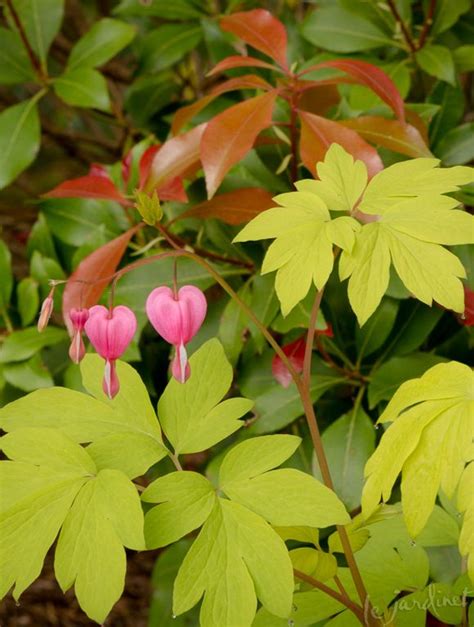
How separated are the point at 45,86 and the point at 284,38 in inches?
26.1

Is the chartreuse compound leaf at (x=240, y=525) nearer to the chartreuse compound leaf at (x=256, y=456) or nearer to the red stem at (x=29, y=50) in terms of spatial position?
the chartreuse compound leaf at (x=256, y=456)

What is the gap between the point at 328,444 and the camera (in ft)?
3.82

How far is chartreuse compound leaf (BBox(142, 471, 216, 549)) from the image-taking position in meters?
0.66

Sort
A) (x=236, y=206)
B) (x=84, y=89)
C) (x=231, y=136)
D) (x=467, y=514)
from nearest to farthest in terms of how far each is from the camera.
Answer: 1. (x=467, y=514)
2. (x=231, y=136)
3. (x=236, y=206)
4. (x=84, y=89)

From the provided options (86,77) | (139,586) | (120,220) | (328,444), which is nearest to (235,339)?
(328,444)

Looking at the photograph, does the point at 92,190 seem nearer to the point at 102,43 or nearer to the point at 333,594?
the point at 102,43

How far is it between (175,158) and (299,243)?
17.2 inches

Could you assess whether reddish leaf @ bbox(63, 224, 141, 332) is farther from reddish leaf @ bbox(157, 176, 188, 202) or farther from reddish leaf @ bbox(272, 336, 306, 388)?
reddish leaf @ bbox(272, 336, 306, 388)

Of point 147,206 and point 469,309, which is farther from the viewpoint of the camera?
point 469,309

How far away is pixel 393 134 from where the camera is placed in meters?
1.08

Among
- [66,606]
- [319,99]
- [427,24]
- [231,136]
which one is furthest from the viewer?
[66,606]

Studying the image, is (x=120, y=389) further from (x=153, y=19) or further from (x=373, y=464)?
(x=153, y=19)

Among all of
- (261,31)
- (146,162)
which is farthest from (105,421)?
(261,31)

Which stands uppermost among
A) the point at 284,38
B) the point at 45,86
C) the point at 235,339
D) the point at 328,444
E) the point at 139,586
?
the point at 284,38
